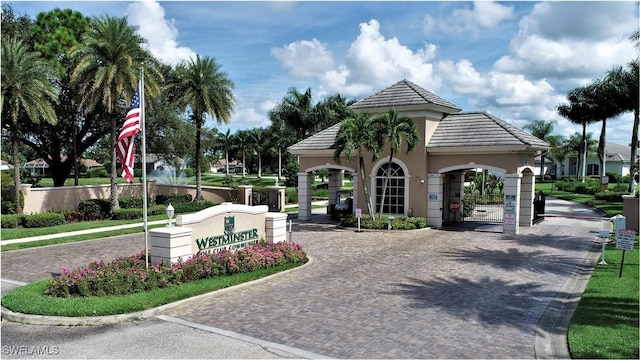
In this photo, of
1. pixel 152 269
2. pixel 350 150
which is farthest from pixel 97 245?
pixel 350 150

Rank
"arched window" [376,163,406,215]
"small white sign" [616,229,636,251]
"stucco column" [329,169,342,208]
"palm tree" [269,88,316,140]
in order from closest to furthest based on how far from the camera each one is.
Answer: "small white sign" [616,229,636,251]
"arched window" [376,163,406,215]
"stucco column" [329,169,342,208]
"palm tree" [269,88,316,140]

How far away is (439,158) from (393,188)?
2.72 m

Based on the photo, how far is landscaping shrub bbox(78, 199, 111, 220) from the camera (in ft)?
89.1

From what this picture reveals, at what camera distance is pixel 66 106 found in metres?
30.7

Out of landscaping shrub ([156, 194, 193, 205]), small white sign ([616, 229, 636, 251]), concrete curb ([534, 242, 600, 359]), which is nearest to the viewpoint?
concrete curb ([534, 242, 600, 359])

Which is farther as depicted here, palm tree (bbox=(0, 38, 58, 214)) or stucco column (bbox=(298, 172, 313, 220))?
stucco column (bbox=(298, 172, 313, 220))

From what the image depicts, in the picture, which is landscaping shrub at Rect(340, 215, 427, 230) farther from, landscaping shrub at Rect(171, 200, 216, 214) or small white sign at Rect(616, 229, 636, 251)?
landscaping shrub at Rect(171, 200, 216, 214)

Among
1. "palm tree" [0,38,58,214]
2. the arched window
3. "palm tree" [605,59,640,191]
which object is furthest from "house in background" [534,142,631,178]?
"palm tree" [0,38,58,214]

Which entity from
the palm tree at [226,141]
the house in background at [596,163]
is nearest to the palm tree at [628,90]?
the house in background at [596,163]

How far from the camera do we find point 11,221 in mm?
22844

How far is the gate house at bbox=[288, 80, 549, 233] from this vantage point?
2133 centimetres

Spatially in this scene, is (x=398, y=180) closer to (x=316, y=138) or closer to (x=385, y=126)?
(x=385, y=126)

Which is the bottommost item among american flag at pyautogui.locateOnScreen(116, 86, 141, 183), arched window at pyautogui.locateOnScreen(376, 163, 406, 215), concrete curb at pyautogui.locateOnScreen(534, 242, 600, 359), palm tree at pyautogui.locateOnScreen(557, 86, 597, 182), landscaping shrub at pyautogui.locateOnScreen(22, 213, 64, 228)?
concrete curb at pyautogui.locateOnScreen(534, 242, 600, 359)

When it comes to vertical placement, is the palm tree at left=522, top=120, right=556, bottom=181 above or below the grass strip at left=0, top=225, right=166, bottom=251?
above
